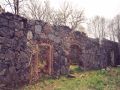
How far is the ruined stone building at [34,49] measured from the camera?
819 cm

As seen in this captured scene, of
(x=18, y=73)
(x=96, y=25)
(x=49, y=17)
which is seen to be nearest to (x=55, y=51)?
(x=18, y=73)

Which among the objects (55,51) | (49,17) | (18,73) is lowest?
(18,73)

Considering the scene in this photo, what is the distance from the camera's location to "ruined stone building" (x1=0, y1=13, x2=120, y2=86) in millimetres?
8195

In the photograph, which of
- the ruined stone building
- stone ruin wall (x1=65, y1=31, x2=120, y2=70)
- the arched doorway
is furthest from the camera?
stone ruin wall (x1=65, y1=31, x2=120, y2=70)

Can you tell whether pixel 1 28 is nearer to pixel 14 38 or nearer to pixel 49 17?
pixel 14 38

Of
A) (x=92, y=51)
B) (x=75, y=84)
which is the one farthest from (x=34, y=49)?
(x=92, y=51)

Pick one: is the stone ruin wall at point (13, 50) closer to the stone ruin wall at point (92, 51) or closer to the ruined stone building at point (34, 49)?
the ruined stone building at point (34, 49)

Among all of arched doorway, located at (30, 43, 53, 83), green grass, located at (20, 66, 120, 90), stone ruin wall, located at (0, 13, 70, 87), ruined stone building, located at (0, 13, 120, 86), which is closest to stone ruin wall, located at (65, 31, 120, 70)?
ruined stone building, located at (0, 13, 120, 86)

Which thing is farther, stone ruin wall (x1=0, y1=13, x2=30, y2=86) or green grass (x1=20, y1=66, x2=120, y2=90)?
green grass (x1=20, y1=66, x2=120, y2=90)

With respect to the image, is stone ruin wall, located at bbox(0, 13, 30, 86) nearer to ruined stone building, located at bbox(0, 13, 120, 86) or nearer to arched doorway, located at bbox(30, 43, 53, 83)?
ruined stone building, located at bbox(0, 13, 120, 86)

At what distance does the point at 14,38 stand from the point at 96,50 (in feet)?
24.2

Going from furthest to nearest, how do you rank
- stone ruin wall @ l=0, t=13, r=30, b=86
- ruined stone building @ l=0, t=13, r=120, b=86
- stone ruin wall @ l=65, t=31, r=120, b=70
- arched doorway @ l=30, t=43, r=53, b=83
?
1. stone ruin wall @ l=65, t=31, r=120, b=70
2. arched doorway @ l=30, t=43, r=53, b=83
3. ruined stone building @ l=0, t=13, r=120, b=86
4. stone ruin wall @ l=0, t=13, r=30, b=86

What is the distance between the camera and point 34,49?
9281mm

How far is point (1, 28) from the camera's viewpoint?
809cm
